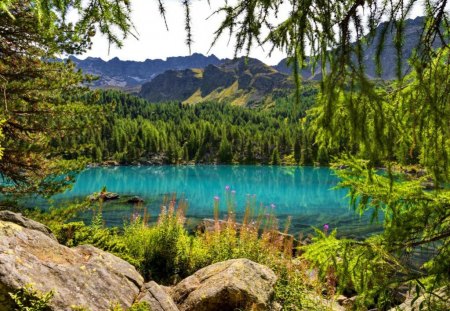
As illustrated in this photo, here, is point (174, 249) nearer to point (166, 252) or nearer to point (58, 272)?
point (166, 252)

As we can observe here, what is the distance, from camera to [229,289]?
6.05 metres

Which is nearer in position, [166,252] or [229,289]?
[229,289]

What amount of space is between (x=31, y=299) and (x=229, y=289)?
315 centimetres

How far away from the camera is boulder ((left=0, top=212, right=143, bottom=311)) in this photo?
4.18 metres

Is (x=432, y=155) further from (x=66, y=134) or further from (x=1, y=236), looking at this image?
(x=66, y=134)

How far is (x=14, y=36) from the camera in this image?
9.42 metres

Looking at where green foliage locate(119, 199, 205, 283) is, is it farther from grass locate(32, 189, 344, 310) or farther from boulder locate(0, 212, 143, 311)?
boulder locate(0, 212, 143, 311)

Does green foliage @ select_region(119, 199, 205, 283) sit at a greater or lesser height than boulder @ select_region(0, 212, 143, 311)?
lesser

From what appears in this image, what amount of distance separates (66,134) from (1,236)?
6243mm

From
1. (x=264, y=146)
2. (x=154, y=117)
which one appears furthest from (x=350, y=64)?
(x=154, y=117)

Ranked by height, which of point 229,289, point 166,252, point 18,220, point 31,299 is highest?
point 18,220

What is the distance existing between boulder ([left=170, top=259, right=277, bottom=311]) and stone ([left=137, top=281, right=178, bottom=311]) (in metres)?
0.66

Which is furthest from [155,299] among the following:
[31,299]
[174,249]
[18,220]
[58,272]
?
[174,249]

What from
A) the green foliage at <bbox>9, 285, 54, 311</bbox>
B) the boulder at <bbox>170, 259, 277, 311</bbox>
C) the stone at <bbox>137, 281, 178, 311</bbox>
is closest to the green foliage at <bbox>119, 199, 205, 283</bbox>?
the boulder at <bbox>170, 259, 277, 311</bbox>
